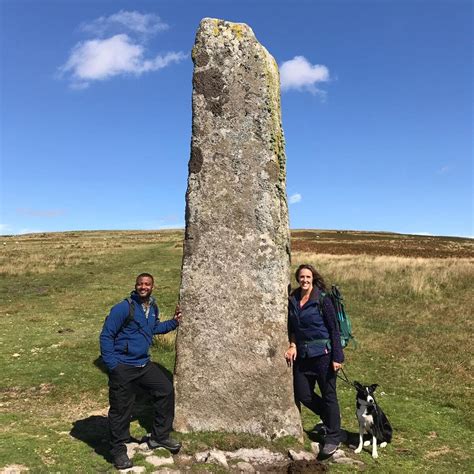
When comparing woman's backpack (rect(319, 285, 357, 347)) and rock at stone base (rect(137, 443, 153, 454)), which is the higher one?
woman's backpack (rect(319, 285, 357, 347))

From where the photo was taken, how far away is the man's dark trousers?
21.4ft

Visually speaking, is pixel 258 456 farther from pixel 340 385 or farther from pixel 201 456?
pixel 340 385

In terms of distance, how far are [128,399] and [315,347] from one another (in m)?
2.65

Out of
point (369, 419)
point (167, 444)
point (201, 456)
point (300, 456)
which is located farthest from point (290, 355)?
point (167, 444)

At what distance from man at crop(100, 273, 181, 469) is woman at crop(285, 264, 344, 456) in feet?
6.38

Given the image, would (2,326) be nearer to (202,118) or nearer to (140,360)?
(140,360)

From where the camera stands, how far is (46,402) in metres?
9.12

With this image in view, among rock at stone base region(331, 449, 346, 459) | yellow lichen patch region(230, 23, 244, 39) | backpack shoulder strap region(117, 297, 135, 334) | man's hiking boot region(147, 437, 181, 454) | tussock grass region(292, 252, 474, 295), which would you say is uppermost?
yellow lichen patch region(230, 23, 244, 39)

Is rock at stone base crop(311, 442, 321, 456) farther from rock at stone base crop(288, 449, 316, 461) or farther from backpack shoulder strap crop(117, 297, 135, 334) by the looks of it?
backpack shoulder strap crop(117, 297, 135, 334)

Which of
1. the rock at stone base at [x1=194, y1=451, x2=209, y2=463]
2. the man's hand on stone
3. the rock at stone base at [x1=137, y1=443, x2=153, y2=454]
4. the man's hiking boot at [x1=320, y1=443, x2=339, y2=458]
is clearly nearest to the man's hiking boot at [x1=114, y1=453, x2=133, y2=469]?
the rock at stone base at [x1=137, y1=443, x2=153, y2=454]

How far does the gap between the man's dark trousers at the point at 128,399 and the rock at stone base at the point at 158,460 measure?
11.6 inches

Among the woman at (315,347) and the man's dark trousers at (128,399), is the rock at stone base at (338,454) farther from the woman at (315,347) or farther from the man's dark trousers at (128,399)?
the man's dark trousers at (128,399)

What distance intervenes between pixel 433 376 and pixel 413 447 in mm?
4226

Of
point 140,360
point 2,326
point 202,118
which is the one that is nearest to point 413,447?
point 140,360
